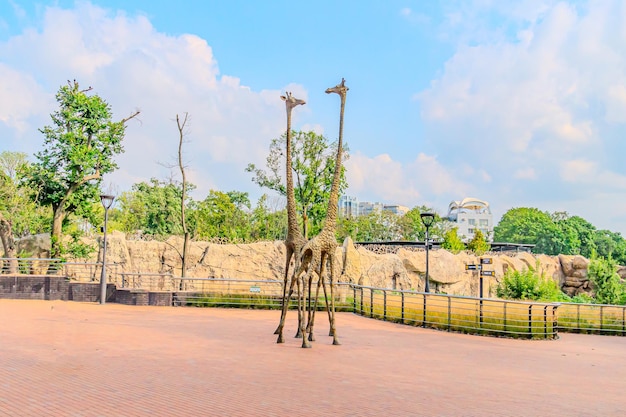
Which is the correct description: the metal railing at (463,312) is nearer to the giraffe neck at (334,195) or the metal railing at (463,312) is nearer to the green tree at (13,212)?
the green tree at (13,212)

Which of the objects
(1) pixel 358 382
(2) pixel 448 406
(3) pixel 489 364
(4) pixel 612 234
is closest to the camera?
(2) pixel 448 406

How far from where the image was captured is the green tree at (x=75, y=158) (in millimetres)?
24719

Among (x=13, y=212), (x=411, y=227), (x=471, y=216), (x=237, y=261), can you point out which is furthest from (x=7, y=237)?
(x=471, y=216)

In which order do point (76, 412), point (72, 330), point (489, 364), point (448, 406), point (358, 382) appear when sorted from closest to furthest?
point (76, 412) → point (448, 406) → point (358, 382) → point (489, 364) → point (72, 330)

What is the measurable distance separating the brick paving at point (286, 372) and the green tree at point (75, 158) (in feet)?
35.2

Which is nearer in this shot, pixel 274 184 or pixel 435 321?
pixel 435 321

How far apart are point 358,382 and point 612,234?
91.3 meters

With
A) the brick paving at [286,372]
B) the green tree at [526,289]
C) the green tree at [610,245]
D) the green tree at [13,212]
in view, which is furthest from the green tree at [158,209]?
the green tree at [610,245]

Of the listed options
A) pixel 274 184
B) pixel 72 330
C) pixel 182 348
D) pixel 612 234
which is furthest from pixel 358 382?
pixel 612 234

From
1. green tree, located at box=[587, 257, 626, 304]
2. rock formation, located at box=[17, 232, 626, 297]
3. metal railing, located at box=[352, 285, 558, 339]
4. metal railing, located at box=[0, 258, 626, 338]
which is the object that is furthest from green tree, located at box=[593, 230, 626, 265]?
metal railing, located at box=[352, 285, 558, 339]

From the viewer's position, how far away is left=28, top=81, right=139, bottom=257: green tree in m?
24.7

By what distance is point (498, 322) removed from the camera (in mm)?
15805

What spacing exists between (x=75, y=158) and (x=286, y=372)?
1867cm

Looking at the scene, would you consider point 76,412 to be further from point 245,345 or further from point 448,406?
point 245,345
